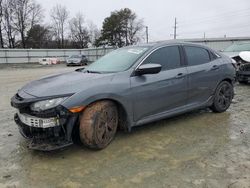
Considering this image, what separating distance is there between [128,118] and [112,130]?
306 mm

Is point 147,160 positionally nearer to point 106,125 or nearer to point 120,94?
point 106,125

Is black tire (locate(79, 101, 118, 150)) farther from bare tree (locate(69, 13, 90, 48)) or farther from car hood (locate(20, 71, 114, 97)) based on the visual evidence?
bare tree (locate(69, 13, 90, 48))

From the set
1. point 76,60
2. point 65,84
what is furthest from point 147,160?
point 76,60

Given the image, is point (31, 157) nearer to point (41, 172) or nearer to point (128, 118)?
point (41, 172)

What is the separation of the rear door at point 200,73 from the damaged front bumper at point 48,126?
247 cm

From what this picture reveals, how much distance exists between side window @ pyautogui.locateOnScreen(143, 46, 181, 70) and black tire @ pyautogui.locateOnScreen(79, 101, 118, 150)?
110 cm

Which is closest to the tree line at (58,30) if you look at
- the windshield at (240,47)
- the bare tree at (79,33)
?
the bare tree at (79,33)

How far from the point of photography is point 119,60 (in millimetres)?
4980

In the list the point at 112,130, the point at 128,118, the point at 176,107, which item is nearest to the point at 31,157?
the point at 112,130

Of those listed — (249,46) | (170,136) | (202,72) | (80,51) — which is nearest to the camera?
(170,136)

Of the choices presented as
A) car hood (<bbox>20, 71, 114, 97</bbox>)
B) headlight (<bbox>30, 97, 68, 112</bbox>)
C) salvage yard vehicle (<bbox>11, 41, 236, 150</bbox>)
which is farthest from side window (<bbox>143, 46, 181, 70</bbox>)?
headlight (<bbox>30, 97, 68, 112</bbox>)

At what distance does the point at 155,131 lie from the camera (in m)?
4.96

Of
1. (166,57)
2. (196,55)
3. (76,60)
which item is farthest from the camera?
(76,60)

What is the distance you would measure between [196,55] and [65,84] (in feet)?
9.05
